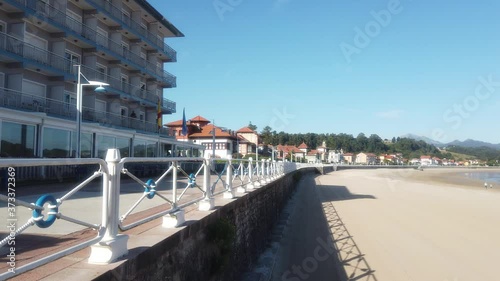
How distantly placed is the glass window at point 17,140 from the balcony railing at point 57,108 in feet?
11.2

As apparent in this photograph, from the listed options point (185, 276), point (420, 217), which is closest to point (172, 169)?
point (185, 276)

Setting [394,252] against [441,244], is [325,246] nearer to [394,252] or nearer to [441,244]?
[394,252]

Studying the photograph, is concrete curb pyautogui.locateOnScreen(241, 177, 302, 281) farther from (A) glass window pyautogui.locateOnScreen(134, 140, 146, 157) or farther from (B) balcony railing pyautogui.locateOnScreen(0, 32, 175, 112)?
(B) balcony railing pyautogui.locateOnScreen(0, 32, 175, 112)

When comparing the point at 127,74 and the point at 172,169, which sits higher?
the point at 127,74

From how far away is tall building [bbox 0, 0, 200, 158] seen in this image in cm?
1802

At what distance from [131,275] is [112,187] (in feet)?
2.36

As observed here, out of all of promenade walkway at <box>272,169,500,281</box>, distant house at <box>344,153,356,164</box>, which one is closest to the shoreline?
promenade walkway at <box>272,169,500,281</box>

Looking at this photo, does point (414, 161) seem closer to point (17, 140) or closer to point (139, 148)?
point (139, 148)

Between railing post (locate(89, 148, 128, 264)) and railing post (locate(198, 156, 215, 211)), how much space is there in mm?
2680

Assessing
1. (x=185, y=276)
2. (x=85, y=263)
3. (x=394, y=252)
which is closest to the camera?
(x=85, y=263)

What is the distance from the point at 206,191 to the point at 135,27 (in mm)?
28824

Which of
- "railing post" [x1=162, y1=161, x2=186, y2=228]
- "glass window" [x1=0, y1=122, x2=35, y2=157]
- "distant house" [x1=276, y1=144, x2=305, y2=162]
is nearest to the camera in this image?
"railing post" [x1=162, y1=161, x2=186, y2=228]

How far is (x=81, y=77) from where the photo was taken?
24.4 metres

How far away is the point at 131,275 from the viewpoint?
3207 millimetres
